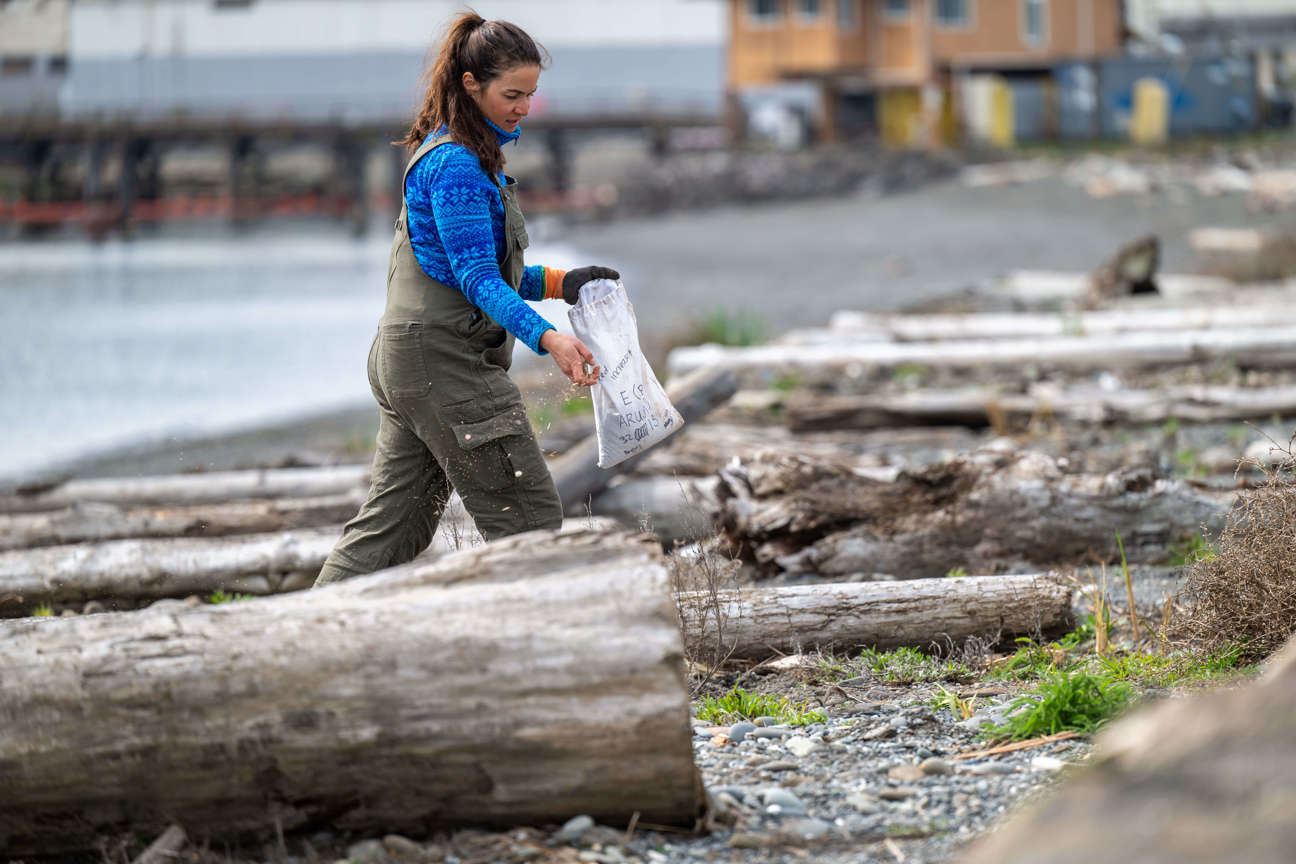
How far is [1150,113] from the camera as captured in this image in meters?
38.5

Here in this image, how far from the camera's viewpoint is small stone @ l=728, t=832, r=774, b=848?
2.97m

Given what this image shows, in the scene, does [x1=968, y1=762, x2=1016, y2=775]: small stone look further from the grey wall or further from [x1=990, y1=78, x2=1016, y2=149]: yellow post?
the grey wall

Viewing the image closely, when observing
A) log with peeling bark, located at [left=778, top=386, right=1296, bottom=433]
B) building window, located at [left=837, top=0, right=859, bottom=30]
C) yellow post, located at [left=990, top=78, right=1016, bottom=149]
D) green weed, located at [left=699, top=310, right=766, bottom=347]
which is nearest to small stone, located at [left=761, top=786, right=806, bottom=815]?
log with peeling bark, located at [left=778, top=386, right=1296, bottom=433]

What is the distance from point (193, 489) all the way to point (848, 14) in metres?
41.7

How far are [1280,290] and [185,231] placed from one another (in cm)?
4598

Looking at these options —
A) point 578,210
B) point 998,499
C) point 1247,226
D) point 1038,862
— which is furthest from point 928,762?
point 578,210

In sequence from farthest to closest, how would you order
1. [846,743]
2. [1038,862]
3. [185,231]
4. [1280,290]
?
[185,231]
[1280,290]
[846,743]
[1038,862]

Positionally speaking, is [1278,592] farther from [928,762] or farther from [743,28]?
[743,28]

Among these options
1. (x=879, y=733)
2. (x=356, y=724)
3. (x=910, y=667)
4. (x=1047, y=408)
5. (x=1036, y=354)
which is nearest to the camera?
(x=356, y=724)

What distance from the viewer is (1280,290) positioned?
574 inches

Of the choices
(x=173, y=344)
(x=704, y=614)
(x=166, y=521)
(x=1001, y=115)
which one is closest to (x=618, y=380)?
(x=704, y=614)

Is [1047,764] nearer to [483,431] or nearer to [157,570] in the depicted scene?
[483,431]

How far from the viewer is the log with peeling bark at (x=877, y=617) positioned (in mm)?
4559

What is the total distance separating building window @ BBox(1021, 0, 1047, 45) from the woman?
4244 cm
